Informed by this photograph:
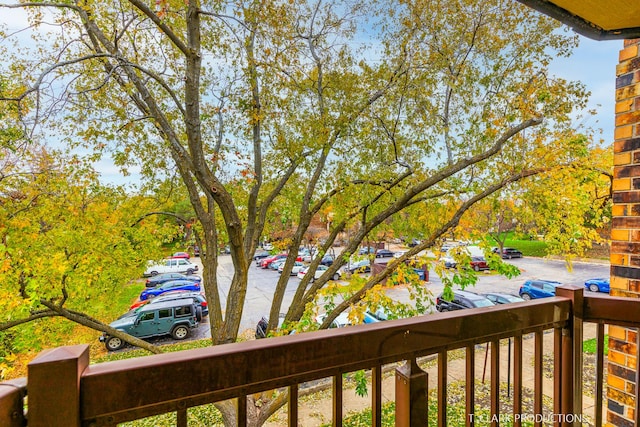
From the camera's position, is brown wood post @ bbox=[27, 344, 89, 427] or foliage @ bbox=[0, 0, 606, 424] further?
foliage @ bbox=[0, 0, 606, 424]

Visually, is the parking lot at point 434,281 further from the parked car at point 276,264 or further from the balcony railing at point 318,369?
the balcony railing at point 318,369

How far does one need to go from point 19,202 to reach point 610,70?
25.9 ft

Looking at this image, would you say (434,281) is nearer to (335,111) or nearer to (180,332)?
(180,332)

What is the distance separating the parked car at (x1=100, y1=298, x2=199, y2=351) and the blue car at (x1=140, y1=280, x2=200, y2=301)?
3.77 m

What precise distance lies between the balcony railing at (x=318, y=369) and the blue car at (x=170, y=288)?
1353 centimetres

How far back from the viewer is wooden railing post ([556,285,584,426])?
3.81 ft

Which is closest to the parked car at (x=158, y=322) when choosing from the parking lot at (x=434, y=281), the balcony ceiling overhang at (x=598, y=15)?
the parking lot at (x=434, y=281)

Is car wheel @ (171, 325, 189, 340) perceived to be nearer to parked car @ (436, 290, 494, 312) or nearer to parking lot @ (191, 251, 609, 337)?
parking lot @ (191, 251, 609, 337)

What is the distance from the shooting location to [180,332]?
30.0 ft

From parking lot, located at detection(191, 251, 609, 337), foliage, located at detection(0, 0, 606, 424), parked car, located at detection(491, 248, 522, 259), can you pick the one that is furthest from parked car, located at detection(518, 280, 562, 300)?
parked car, located at detection(491, 248, 522, 259)

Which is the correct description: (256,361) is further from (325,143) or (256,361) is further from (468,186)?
(468,186)

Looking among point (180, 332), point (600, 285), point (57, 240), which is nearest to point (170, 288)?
point (180, 332)

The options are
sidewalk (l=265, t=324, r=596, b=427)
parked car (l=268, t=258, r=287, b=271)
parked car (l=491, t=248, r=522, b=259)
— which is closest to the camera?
sidewalk (l=265, t=324, r=596, b=427)

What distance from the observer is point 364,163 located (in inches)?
200
